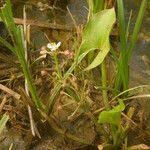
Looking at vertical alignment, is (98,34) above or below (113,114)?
above

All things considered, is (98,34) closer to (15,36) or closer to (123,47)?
(123,47)

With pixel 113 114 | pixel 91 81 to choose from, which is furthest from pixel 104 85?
pixel 113 114

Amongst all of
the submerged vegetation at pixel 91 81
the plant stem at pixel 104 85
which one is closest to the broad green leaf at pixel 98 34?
the submerged vegetation at pixel 91 81

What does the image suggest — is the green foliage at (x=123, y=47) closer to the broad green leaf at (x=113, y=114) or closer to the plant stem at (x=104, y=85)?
the plant stem at (x=104, y=85)

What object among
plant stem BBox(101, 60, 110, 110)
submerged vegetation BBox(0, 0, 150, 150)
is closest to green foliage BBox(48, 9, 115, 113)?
submerged vegetation BBox(0, 0, 150, 150)

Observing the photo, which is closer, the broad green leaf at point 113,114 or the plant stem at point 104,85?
the broad green leaf at point 113,114

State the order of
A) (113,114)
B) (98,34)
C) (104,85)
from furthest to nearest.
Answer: (104,85)
(98,34)
(113,114)

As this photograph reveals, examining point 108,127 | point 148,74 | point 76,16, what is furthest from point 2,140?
point 76,16
